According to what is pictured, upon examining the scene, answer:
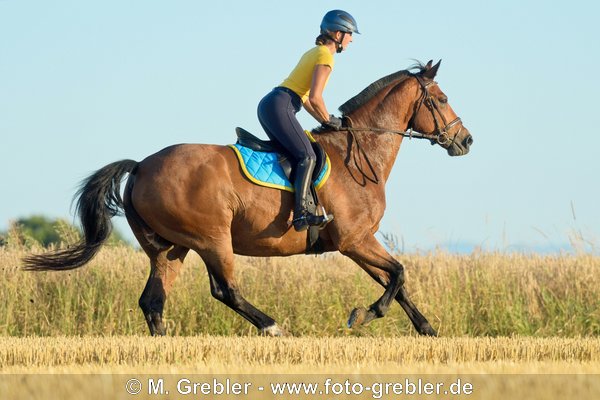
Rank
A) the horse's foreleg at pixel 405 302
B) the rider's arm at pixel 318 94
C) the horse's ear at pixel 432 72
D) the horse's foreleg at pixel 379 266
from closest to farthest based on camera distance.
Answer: the rider's arm at pixel 318 94 → the horse's foreleg at pixel 379 266 → the horse's foreleg at pixel 405 302 → the horse's ear at pixel 432 72

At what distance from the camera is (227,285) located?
34.5 feet

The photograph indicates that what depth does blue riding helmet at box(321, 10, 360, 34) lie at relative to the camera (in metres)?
10.7

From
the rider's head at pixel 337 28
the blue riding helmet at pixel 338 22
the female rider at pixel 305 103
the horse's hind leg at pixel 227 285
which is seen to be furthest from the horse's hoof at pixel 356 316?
the blue riding helmet at pixel 338 22

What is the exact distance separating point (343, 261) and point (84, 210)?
486 centimetres

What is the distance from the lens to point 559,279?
45.7 ft

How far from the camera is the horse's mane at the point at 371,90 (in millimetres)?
11508

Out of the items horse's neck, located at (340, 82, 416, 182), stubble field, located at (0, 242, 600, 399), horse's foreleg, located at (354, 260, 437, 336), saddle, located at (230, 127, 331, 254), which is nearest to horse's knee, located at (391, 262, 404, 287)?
horse's foreleg, located at (354, 260, 437, 336)

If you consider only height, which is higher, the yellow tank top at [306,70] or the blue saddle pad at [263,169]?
the yellow tank top at [306,70]

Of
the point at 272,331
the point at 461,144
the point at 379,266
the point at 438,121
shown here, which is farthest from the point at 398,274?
the point at 438,121

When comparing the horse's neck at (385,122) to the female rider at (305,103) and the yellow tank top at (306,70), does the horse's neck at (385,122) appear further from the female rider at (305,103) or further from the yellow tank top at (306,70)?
the yellow tank top at (306,70)

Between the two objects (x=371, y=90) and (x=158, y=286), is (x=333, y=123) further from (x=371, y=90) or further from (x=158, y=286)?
(x=158, y=286)

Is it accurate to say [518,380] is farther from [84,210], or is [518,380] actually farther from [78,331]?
[78,331]

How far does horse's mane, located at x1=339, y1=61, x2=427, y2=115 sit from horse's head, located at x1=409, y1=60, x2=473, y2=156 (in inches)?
7.2

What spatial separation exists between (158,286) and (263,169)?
1.61 m
